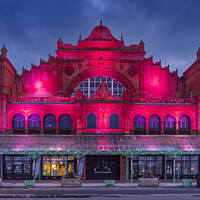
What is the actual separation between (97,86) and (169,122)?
11.5 meters

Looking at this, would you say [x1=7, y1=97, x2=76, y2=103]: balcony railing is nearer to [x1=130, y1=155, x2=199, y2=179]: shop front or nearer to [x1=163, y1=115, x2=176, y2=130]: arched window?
[x1=130, y1=155, x2=199, y2=179]: shop front

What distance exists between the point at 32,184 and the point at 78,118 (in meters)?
11.0

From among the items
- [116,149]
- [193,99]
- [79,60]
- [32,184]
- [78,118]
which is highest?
[79,60]

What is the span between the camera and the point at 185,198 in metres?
24.6

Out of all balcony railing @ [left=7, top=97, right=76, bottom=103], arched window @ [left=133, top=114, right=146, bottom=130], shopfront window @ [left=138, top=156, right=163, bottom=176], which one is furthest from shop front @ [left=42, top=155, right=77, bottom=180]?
arched window @ [left=133, top=114, right=146, bottom=130]

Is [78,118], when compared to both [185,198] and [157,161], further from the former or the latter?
[185,198]

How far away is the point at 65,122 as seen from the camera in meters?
40.7

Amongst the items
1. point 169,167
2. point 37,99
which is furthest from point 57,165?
point 169,167

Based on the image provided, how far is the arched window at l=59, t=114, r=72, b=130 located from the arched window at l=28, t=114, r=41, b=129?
2900mm

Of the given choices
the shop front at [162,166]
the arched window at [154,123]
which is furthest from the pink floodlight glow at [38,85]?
the shop front at [162,166]

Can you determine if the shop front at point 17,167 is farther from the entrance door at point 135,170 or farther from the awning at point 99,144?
the entrance door at point 135,170

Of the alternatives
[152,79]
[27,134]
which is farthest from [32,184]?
[152,79]

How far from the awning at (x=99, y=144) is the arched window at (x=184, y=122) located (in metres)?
1.60

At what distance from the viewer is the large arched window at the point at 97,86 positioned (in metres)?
44.7
